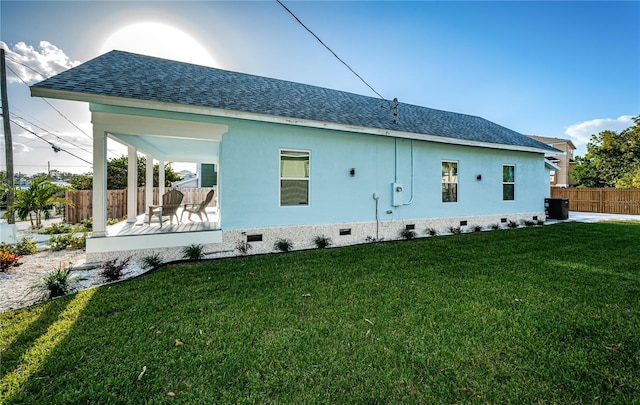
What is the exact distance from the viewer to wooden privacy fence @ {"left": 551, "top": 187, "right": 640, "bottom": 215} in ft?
57.1

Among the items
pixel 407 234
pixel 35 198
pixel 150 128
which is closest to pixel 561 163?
pixel 407 234

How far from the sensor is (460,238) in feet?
29.2

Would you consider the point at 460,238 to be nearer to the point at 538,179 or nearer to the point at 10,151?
the point at 538,179

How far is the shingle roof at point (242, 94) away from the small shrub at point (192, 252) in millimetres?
3339

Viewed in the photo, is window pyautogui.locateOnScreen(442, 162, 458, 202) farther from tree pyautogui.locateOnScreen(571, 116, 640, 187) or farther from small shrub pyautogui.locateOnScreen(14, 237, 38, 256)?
tree pyautogui.locateOnScreen(571, 116, 640, 187)

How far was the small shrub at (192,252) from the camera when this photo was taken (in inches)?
257

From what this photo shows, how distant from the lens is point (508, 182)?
11547 mm

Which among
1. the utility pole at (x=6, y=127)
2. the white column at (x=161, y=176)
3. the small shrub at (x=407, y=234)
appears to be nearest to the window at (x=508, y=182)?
the small shrub at (x=407, y=234)

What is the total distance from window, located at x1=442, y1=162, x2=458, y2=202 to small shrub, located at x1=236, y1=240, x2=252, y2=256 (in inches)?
284

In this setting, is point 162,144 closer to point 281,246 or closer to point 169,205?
point 169,205

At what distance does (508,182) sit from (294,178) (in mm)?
9500

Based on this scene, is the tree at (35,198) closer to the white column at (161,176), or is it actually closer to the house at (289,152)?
the white column at (161,176)

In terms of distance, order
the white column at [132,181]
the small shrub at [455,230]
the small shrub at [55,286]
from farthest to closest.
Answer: the small shrub at [455,230], the white column at [132,181], the small shrub at [55,286]

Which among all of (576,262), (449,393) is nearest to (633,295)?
(576,262)
